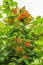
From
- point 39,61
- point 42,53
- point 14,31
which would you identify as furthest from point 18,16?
Result: point 39,61

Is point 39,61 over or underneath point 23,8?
underneath

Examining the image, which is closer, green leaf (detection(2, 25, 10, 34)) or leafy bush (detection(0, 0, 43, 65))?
leafy bush (detection(0, 0, 43, 65))

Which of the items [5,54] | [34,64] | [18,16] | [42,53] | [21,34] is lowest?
[34,64]

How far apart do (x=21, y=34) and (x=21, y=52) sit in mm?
145

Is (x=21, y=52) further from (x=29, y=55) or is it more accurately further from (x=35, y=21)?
(x=35, y=21)

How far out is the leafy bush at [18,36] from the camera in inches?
76.7

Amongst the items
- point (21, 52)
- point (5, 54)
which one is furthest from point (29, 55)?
point (5, 54)

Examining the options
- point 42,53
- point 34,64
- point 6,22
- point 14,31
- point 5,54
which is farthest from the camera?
point 6,22

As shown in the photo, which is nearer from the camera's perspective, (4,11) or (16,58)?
(16,58)

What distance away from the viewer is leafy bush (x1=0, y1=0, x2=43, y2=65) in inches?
76.7

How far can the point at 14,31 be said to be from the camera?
6.90ft

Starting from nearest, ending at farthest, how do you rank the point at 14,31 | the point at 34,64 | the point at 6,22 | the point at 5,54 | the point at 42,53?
the point at 34,64, the point at 42,53, the point at 5,54, the point at 14,31, the point at 6,22

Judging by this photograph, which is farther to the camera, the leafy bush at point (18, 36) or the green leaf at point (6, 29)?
the green leaf at point (6, 29)

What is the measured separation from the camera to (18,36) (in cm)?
204
